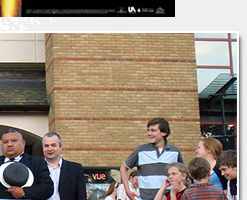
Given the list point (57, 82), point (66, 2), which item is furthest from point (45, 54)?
point (66, 2)

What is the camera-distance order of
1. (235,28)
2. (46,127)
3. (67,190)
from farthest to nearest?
1. (46,127)
2. (235,28)
3. (67,190)

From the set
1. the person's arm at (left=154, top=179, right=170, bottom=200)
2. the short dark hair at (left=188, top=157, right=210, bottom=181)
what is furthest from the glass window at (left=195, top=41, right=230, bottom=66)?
the short dark hair at (left=188, top=157, right=210, bottom=181)

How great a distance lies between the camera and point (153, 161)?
7.01 m

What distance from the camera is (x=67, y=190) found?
6.72 meters

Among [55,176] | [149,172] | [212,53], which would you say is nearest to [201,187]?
[149,172]

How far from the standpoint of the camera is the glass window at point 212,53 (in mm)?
14711

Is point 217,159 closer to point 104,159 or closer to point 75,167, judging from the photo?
point 75,167

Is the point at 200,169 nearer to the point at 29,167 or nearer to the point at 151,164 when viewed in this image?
the point at 151,164

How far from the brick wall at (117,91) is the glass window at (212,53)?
17.6 inches

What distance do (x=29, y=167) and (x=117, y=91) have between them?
8.03 metres

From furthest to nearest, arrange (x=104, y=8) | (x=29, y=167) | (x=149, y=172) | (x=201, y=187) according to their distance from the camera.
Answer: (x=104, y=8), (x=149, y=172), (x=201, y=187), (x=29, y=167)

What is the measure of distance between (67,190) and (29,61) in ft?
28.9

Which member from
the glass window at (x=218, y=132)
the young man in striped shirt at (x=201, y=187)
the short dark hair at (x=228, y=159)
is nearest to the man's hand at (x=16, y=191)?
the young man in striped shirt at (x=201, y=187)

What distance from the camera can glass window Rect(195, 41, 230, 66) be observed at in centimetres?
1471
